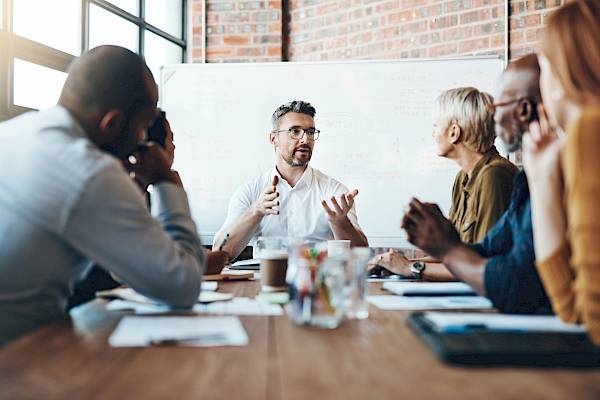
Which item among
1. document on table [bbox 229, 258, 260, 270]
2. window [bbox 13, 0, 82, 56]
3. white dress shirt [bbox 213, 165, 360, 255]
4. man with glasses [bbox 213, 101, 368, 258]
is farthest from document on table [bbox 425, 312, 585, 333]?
window [bbox 13, 0, 82, 56]

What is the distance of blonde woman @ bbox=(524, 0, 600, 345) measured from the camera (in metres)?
0.91

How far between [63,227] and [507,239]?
1.19 meters

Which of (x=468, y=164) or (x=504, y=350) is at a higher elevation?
(x=468, y=164)

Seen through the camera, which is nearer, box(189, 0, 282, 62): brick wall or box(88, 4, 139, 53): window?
box(88, 4, 139, 53): window

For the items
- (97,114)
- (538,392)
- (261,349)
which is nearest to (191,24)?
(97,114)

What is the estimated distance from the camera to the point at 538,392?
0.76 meters

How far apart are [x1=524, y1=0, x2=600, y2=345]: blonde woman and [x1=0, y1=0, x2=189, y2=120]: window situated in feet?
8.72

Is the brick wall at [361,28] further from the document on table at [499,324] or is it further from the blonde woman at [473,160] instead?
the document on table at [499,324]

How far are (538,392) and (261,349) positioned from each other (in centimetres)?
42

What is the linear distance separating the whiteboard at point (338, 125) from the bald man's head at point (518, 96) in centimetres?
229

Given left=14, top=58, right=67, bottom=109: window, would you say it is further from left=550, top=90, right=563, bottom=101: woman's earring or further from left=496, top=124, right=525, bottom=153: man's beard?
left=550, top=90, right=563, bottom=101: woman's earring

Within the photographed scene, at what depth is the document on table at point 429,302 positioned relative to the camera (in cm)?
144

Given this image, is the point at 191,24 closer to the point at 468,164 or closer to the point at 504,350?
the point at 468,164

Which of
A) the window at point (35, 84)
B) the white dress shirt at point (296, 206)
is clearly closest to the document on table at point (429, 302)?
the white dress shirt at point (296, 206)
